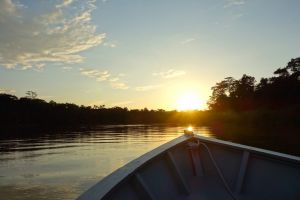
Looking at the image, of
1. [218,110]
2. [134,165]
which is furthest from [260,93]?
[134,165]

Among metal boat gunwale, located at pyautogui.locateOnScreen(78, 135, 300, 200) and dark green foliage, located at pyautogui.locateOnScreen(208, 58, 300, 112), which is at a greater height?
dark green foliage, located at pyautogui.locateOnScreen(208, 58, 300, 112)

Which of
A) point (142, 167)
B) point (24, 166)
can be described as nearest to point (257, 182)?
point (142, 167)

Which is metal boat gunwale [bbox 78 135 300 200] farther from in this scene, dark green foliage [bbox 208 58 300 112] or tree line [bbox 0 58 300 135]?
dark green foliage [bbox 208 58 300 112]

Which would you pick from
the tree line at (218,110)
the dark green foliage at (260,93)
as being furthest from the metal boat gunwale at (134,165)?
the dark green foliage at (260,93)

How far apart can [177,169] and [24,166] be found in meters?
14.5

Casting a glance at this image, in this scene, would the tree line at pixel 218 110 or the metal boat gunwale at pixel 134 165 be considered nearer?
the metal boat gunwale at pixel 134 165

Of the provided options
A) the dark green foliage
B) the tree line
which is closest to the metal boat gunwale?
the tree line

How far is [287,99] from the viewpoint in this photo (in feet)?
214

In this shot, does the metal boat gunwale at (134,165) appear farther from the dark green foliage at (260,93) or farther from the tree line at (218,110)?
the dark green foliage at (260,93)

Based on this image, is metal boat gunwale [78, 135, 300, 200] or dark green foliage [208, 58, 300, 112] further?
dark green foliage [208, 58, 300, 112]

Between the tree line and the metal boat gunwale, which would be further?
the tree line

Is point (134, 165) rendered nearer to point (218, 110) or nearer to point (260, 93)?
point (260, 93)

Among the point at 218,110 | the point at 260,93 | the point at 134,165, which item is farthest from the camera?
the point at 218,110

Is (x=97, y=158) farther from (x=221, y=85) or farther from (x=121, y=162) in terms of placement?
(x=221, y=85)
